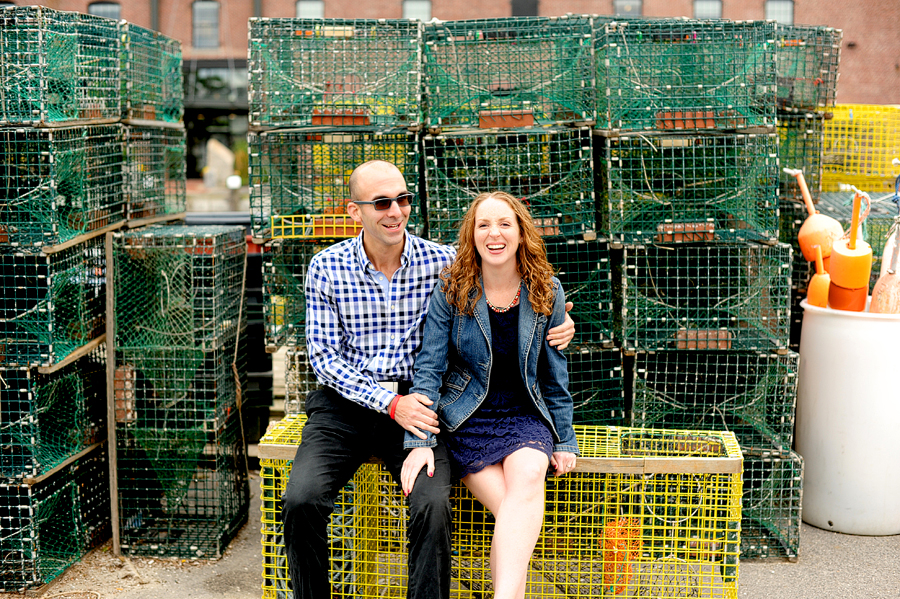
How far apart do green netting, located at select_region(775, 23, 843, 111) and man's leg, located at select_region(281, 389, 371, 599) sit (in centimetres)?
349

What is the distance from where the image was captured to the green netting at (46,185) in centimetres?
413

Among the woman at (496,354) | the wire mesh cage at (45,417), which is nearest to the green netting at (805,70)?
the woman at (496,354)

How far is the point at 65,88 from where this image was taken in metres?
4.32

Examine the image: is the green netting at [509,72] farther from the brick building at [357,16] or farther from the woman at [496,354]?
the brick building at [357,16]

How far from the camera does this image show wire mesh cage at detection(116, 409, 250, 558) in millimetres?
4605

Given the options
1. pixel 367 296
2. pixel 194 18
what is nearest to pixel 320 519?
pixel 367 296

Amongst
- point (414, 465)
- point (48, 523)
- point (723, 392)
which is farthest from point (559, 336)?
point (48, 523)

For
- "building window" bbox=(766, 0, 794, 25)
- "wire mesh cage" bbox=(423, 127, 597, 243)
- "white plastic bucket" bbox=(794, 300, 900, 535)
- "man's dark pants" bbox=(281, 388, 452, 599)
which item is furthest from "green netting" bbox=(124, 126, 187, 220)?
"building window" bbox=(766, 0, 794, 25)

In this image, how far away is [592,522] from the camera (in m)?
3.75

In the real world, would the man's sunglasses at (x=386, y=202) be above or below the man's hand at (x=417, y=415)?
above

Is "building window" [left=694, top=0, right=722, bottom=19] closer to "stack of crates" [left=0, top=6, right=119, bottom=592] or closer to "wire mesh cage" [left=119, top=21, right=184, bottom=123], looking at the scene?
"wire mesh cage" [left=119, top=21, right=184, bottom=123]

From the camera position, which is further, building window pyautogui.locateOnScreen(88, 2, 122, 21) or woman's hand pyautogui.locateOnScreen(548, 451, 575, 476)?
building window pyautogui.locateOnScreen(88, 2, 122, 21)

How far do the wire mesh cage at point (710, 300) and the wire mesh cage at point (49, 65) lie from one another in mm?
2906

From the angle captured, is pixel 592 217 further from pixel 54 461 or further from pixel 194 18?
pixel 194 18
